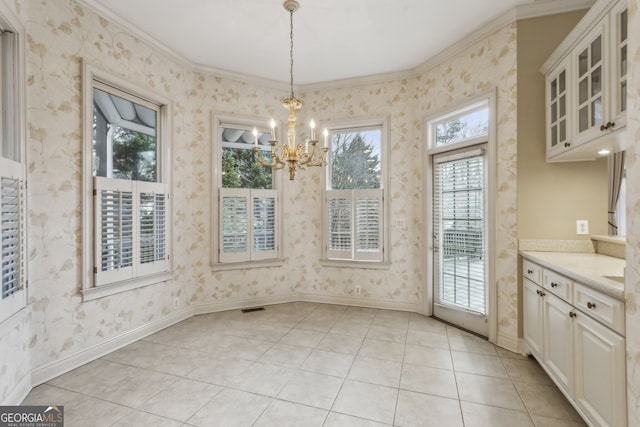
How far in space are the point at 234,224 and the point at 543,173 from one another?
346cm

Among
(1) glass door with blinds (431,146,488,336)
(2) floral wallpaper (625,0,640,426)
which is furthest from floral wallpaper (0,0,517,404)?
(2) floral wallpaper (625,0,640,426)

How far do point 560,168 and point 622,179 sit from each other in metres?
1.20

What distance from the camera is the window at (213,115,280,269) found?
3963 millimetres

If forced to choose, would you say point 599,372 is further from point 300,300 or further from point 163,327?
point 163,327

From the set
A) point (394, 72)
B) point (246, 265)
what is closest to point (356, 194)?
point (394, 72)

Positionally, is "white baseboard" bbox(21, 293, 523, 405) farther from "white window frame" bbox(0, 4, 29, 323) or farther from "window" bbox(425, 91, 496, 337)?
"white window frame" bbox(0, 4, 29, 323)

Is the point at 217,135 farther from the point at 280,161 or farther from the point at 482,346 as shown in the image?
the point at 482,346

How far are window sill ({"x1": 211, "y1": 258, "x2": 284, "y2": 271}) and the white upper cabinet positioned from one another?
3318mm

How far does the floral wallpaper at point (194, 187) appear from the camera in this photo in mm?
2309

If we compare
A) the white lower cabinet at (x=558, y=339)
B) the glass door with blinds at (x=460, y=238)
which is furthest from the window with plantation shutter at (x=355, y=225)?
the white lower cabinet at (x=558, y=339)

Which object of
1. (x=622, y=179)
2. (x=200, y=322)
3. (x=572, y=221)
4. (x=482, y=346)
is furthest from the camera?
(x=200, y=322)

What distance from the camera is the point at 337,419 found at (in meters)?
1.88

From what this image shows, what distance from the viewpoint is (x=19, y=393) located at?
2047 millimetres

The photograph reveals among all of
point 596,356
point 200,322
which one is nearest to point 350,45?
point 596,356
